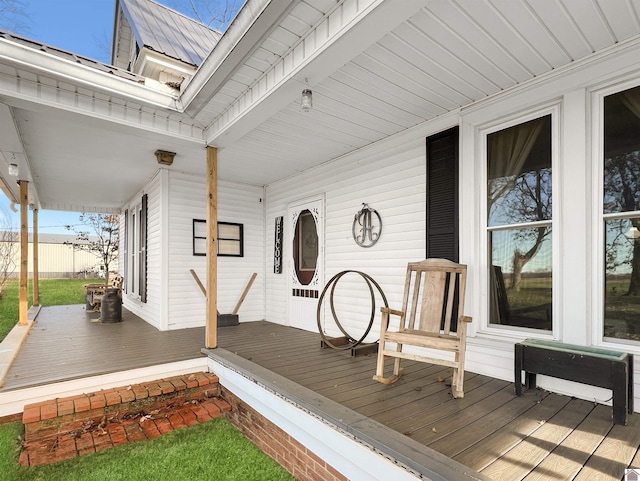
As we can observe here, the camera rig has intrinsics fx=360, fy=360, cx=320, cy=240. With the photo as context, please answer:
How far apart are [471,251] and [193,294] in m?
4.45

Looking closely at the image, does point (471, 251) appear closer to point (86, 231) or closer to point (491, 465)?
point (491, 465)

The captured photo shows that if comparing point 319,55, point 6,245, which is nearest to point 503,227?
point 319,55

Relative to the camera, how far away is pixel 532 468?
1.79 m

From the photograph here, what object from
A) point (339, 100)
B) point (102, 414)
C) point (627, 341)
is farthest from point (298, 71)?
point (102, 414)

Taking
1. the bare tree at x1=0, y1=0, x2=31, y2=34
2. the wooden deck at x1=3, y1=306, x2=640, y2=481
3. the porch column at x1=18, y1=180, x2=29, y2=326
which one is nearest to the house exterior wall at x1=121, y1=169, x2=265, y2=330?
the wooden deck at x1=3, y1=306, x2=640, y2=481

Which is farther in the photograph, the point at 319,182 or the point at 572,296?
the point at 319,182

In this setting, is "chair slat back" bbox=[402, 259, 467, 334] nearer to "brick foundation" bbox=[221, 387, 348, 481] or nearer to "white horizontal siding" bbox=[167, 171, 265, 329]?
"brick foundation" bbox=[221, 387, 348, 481]

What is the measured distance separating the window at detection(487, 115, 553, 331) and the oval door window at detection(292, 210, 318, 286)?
285cm

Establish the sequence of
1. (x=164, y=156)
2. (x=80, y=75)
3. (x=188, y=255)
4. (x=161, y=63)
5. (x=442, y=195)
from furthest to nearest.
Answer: (x=188, y=255) < (x=161, y=63) < (x=164, y=156) < (x=442, y=195) < (x=80, y=75)

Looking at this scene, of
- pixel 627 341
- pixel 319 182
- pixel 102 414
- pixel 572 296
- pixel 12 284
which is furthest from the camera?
pixel 12 284

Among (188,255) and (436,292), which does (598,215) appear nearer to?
(436,292)

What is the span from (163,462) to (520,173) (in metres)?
3.76

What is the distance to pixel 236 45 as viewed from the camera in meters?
2.57

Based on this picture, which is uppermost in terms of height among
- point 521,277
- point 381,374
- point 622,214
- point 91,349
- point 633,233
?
point 622,214
